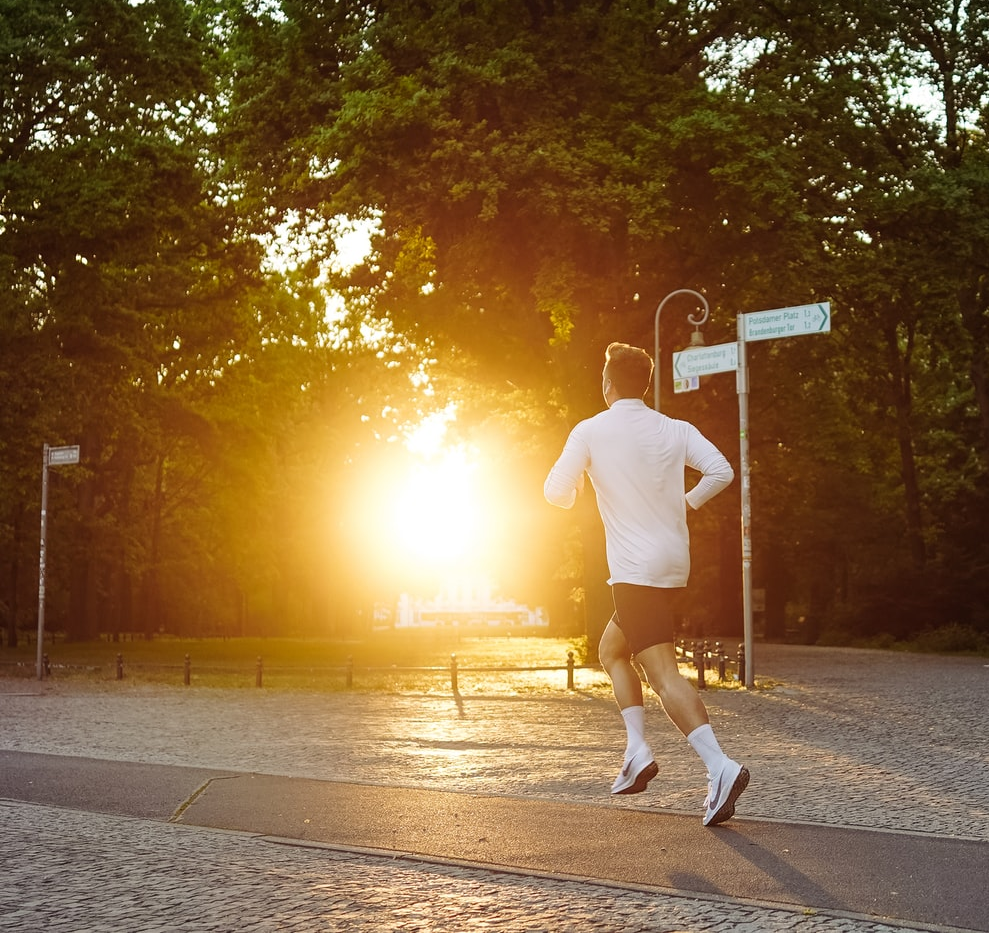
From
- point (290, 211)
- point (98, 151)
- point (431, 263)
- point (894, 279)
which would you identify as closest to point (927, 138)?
point (894, 279)

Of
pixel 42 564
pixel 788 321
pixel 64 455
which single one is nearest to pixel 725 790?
pixel 788 321

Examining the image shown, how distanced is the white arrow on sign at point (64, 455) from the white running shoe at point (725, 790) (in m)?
16.3

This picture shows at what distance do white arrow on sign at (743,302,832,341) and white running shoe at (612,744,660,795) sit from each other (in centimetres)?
777

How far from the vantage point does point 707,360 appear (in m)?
→ 13.8

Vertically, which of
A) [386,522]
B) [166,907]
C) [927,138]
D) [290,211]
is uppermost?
[927,138]

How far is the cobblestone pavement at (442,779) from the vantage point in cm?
525

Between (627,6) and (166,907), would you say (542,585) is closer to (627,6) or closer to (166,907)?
(627,6)

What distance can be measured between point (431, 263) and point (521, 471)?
33.4ft

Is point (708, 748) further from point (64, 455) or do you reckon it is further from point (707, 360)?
point (64, 455)

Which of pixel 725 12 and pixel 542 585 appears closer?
pixel 725 12

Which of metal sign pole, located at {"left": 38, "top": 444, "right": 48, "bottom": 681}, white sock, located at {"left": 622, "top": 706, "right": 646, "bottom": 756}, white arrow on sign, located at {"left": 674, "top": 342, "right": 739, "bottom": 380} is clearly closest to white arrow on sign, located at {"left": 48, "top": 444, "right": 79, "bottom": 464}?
metal sign pole, located at {"left": 38, "top": 444, "right": 48, "bottom": 681}

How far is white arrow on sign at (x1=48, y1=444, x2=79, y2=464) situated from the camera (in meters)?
21.2

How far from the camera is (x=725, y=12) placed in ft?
82.7

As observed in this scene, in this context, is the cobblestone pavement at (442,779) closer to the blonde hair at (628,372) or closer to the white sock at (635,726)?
the white sock at (635,726)
